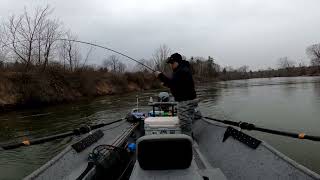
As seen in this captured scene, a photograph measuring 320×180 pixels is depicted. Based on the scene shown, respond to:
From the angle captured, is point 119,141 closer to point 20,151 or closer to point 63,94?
point 20,151

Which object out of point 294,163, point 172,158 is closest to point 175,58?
point 172,158

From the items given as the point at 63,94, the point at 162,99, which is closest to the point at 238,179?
the point at 162,99

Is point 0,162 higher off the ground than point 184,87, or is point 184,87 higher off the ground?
point 184,87

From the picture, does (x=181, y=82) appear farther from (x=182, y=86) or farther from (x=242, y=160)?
(x=242, y=160)

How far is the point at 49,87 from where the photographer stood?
27062mm

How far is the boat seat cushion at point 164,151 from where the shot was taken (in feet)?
11.7

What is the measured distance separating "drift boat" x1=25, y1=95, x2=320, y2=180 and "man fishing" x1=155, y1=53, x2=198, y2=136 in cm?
20

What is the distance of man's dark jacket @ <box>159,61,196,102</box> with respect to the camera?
18.3 ft

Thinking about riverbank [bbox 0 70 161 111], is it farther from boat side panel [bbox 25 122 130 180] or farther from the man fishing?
the man fishing

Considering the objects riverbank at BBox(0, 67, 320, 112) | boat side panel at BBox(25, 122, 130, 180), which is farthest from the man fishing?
riverbank at BBox(0, 67, 320, 112)

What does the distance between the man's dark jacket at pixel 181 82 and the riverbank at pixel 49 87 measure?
19023 millimetres

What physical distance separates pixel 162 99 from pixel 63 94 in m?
21.5

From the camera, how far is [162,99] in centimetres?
876

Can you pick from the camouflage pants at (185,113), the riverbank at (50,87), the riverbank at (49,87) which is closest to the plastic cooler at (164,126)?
the camouflage pants at (185,113)
